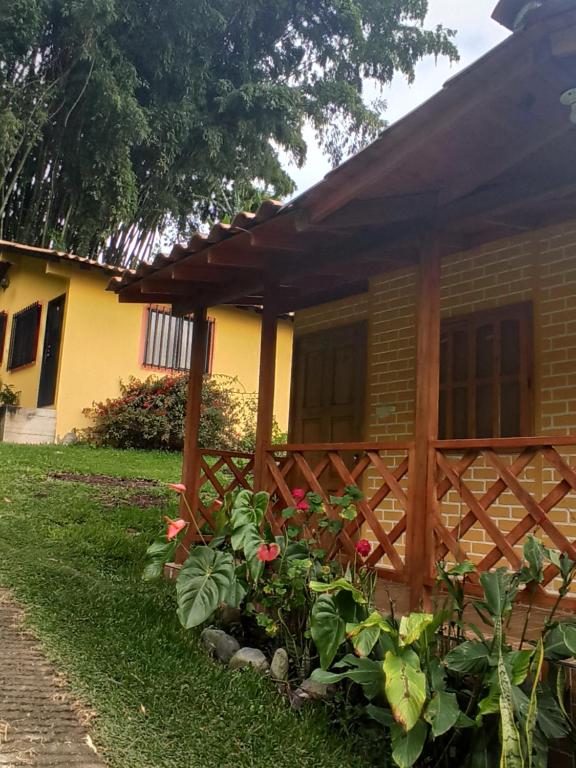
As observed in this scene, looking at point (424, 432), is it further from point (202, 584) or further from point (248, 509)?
point (202, 584)

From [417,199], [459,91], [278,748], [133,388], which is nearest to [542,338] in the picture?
[417,199]

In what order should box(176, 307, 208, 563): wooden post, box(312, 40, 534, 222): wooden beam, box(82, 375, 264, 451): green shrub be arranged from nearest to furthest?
1. box(312, 40, 534, 222): wooden beam
2. box(176, 307, 208, 563): wooden post
3. box(82, 375, 264, 451): green shrub

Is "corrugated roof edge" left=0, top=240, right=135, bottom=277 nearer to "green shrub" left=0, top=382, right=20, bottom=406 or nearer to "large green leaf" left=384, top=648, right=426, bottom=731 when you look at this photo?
"green shrub" left=0, top=382, right=20, bottom=406

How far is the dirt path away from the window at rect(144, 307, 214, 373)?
10657 millimetres

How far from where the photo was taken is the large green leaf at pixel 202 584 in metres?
3.59

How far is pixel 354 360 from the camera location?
22.3 feet

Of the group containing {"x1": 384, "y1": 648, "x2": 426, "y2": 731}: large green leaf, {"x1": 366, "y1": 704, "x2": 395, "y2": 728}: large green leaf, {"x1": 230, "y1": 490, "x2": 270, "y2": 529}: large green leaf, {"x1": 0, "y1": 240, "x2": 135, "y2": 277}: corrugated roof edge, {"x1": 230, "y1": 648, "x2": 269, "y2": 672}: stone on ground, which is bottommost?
{"x1": 230, "y1": 648, "x2": 269, "y2": 672}: stone on ground

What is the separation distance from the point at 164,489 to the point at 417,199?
6.41 m

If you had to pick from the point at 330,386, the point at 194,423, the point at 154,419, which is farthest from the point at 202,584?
the point at 154,419

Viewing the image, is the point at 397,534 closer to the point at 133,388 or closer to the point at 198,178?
the point at 133,388

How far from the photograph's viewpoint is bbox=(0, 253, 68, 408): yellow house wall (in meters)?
13.7

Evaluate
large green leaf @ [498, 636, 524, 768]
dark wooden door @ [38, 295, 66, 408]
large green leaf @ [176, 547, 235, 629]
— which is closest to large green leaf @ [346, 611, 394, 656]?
large green leaf @ [498, 636, 524, 768]

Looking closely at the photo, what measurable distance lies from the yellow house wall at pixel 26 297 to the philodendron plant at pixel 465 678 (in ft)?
37.4

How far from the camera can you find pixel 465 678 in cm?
306
